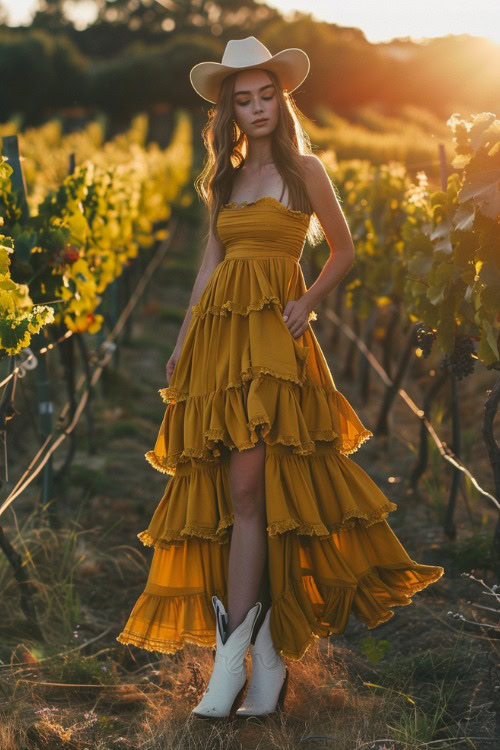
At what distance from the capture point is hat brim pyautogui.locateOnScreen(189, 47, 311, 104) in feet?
9.60

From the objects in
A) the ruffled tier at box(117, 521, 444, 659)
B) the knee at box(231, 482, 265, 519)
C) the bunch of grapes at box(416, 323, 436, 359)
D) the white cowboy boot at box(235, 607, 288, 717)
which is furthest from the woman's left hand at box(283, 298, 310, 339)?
the bunch of grapes at box(416, 323, 436, 359)

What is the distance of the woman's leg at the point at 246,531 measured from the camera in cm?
278

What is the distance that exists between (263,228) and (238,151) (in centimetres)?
32

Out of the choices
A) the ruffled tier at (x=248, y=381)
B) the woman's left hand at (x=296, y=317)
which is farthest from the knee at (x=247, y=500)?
the woman's left hand at (x=296, y=317)

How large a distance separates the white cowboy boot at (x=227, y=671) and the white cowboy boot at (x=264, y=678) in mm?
60

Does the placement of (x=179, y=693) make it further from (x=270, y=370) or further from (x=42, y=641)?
(x=270, y=370)

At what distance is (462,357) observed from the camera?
3678 mm

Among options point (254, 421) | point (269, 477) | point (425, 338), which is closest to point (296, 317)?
point (254, 421)

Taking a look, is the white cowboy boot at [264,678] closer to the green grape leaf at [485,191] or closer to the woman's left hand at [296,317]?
the woman's left hand at [296,317]

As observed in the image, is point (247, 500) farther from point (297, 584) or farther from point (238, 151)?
point (238, 151)

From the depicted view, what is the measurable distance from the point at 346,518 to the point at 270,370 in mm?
481

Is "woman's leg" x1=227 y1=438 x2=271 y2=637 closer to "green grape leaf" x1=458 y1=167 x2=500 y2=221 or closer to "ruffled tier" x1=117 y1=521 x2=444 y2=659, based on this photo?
"ruffled tier" x1=117 y1=521 x2=444 y2=659

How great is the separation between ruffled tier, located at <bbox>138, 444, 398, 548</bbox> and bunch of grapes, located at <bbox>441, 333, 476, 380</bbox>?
0.87 m

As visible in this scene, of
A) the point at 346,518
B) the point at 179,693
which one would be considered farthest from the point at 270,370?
the point at 179,693
